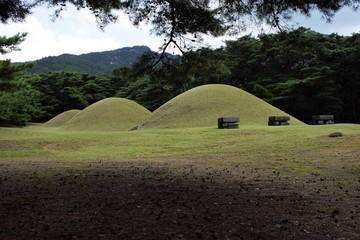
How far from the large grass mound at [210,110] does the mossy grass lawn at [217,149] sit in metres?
6.62

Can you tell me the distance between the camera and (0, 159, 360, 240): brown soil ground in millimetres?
3768

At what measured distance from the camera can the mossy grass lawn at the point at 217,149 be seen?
978 cm

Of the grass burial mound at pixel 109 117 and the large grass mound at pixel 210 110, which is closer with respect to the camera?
the large grass mound at pixel 210 110

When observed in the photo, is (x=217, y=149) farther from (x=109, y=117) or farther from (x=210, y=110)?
(x=109, y=117)

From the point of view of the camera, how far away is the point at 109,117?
119ft

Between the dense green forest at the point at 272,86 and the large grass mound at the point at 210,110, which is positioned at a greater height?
the dense green forest at the point at 272,86

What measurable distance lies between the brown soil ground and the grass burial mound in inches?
1063

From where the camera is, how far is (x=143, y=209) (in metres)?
4.53

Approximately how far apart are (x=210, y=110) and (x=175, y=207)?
23.2m

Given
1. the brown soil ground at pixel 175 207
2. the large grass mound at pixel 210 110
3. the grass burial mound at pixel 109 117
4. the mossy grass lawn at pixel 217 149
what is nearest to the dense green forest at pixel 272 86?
the large grass mound at pixel 210 110

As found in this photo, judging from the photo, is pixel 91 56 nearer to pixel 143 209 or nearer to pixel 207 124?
pixel 207 124

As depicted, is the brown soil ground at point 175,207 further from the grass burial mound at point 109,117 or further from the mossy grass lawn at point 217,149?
the grass burial mound at point 109,117

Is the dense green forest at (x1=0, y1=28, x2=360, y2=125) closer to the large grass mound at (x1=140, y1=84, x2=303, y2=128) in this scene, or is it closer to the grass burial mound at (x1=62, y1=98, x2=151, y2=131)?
the large grass mound at (x1=140, y1=84, x2=303, y2=128)

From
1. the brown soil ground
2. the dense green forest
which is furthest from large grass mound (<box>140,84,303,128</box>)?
the brown soil ground
